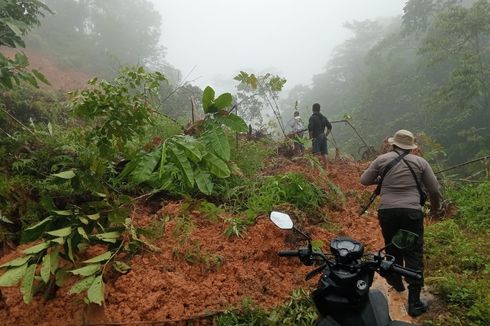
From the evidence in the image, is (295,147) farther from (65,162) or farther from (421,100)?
(421,100)

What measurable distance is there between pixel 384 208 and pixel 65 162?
397cm

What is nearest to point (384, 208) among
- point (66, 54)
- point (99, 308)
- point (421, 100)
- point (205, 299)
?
Answer: point (205, 299)

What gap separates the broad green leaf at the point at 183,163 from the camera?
127 inches

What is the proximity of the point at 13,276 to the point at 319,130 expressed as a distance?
7.08 m

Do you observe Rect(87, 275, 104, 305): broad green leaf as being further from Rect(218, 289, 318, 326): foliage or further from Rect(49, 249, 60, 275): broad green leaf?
Rect(218, 289, 318, 326): foliage

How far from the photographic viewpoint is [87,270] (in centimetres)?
329

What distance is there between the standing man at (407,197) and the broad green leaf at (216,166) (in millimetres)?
1567

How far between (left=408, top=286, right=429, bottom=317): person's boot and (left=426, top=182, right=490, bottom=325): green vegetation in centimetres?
14

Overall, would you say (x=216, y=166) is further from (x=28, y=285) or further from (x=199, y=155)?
(x=28, y=285)

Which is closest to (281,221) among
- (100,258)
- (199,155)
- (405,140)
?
(199,155)

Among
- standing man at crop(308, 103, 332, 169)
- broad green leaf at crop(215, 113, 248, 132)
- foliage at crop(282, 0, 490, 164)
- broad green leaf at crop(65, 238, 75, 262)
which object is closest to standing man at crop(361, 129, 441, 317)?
broad green leaf at crop(215, 113, 248, 132)

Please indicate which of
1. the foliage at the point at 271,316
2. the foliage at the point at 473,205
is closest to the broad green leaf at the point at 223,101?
the foliage at the point at 271,316

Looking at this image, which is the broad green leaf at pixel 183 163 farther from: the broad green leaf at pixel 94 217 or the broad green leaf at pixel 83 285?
the broad green leaf at pixel 83 285

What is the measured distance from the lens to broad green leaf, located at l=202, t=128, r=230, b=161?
363cm
